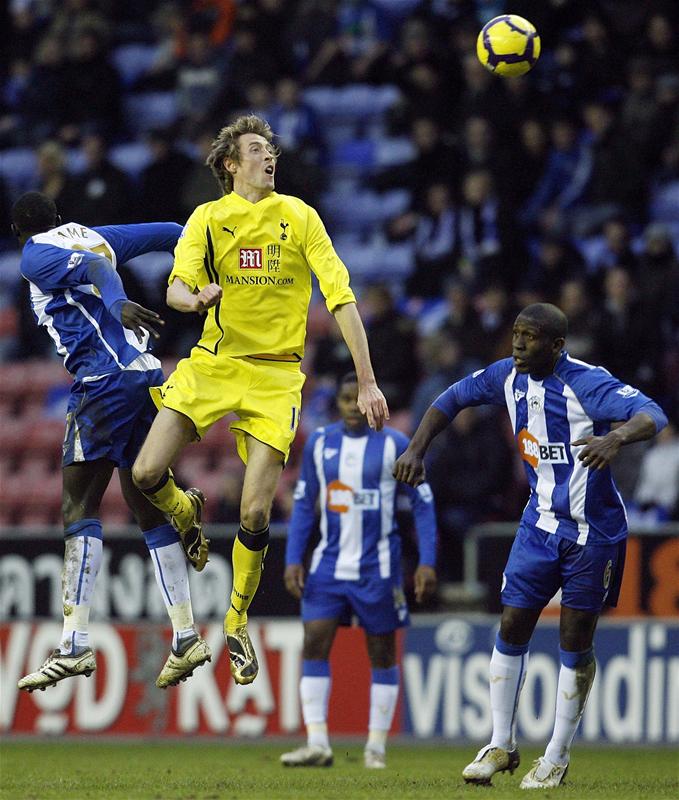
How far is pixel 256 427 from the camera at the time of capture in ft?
28.9

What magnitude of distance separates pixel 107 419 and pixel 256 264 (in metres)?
1.15

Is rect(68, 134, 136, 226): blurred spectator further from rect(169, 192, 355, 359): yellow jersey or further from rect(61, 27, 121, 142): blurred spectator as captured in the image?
rect(169, 192, 355, 359): yellow jersey

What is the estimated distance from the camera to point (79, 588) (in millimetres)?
9086

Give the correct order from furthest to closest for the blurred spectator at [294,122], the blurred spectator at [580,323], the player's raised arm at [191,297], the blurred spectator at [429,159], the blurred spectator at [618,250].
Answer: the blurred spectator at [294,122]
the blurred spectator at [429,159]
the blurred spectator at [618,250]
the blurred spectator at [580,323]
the player's raised arm at [191,297]

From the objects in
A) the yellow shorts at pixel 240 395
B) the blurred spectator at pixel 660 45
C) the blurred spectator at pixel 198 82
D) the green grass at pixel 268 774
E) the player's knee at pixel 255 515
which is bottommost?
the green grass at pixel 268 774

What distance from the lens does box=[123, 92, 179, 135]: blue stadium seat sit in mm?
20406

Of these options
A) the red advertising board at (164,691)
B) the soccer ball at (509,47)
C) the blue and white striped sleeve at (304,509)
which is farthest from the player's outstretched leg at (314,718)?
the soccer ball at (509,47)

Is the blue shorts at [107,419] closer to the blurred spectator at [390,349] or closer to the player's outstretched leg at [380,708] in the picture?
the player's outstretched leg at [380,708]

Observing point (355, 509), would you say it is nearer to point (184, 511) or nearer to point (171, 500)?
point (184, 511)

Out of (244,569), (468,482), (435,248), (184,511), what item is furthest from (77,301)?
(435,248)

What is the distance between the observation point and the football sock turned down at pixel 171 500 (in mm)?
8805

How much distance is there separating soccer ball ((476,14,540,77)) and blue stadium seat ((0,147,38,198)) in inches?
411

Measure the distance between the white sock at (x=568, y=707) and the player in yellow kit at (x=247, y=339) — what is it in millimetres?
1650

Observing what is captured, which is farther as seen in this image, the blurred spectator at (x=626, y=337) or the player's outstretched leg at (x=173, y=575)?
the blurred spectator at (x=626, y=337)
